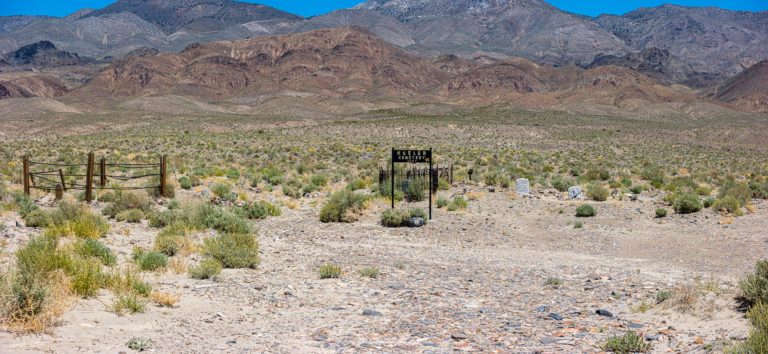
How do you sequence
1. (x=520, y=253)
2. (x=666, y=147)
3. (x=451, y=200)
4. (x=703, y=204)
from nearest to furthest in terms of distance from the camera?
(x=520, y=253) → (x=703, y=204) → (x=451, y=200) → (x=666, y=147)

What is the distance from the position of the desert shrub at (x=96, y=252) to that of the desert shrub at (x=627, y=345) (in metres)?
7.59

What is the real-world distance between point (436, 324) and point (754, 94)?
6823 inches

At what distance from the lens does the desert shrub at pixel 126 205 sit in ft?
52.5

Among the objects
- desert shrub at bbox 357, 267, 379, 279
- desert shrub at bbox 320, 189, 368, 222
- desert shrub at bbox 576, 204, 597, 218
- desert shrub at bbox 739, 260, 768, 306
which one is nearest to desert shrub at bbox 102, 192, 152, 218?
desert shrub at bbox 320, 189, 368, 222

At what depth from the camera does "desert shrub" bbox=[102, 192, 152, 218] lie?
15992 millimetres

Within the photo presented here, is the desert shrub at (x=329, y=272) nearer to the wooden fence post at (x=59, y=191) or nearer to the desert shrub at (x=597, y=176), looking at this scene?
the wooden fence post at (x=59, y=191)

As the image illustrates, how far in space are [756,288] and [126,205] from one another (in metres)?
14.1

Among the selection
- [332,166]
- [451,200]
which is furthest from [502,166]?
[451,200]

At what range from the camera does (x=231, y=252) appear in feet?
37.3

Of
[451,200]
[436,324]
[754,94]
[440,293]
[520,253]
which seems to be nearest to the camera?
[436,324]

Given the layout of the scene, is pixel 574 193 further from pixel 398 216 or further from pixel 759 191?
pixel 398 216

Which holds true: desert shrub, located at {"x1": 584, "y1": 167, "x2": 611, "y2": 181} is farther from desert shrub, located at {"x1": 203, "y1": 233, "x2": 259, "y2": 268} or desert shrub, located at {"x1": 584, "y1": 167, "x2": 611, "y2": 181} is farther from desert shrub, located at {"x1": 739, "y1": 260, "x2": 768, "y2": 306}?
desert shrub, located at {"x1": 739, "y1": 260, "x2": 768, "y2": 306}

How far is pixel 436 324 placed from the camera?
8.22 meters

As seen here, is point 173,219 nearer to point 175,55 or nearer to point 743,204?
point 743,204
